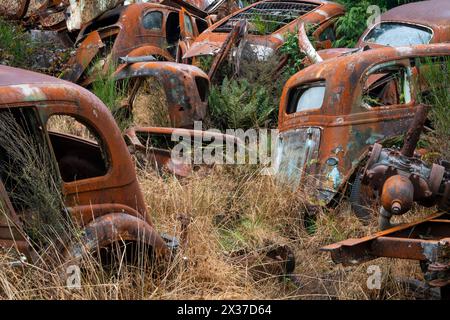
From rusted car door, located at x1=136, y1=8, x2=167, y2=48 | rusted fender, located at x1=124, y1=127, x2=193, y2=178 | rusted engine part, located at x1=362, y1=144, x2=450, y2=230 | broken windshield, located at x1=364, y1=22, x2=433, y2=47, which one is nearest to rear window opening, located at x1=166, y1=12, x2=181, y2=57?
rusted car door, located at x1=136, y1=8, x2=167, y2=48

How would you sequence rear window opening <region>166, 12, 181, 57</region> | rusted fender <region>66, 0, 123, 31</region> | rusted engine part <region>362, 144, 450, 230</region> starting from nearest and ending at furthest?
rusted engine part <region>362, 144, 450, 230</region> → rusted fender <region>66, 0, 123, 31</region> → rear window opening <region>166, 12, 181, 57</region>

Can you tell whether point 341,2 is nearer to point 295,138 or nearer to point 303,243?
point 295,138

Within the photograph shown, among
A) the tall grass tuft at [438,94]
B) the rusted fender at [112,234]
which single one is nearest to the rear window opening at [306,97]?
the tall grass tuft at [438,94]

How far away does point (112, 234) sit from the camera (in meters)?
3.95

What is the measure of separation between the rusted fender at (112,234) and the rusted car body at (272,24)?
18.9ft

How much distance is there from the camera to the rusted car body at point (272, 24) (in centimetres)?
983

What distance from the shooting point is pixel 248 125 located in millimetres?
8586

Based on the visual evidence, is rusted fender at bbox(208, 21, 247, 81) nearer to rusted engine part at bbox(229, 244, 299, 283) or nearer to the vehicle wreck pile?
the vehicle wreck pile

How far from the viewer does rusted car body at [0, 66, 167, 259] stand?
144 inches

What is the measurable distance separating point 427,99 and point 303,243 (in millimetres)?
1768

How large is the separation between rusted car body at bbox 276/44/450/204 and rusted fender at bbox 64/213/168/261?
1.97 m

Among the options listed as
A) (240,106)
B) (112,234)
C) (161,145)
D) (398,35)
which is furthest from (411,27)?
(112,234)

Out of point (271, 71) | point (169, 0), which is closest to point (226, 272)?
point (271, 71)

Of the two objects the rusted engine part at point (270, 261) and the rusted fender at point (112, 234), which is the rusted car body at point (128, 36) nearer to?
the rusted engine part at point (270, 261)
